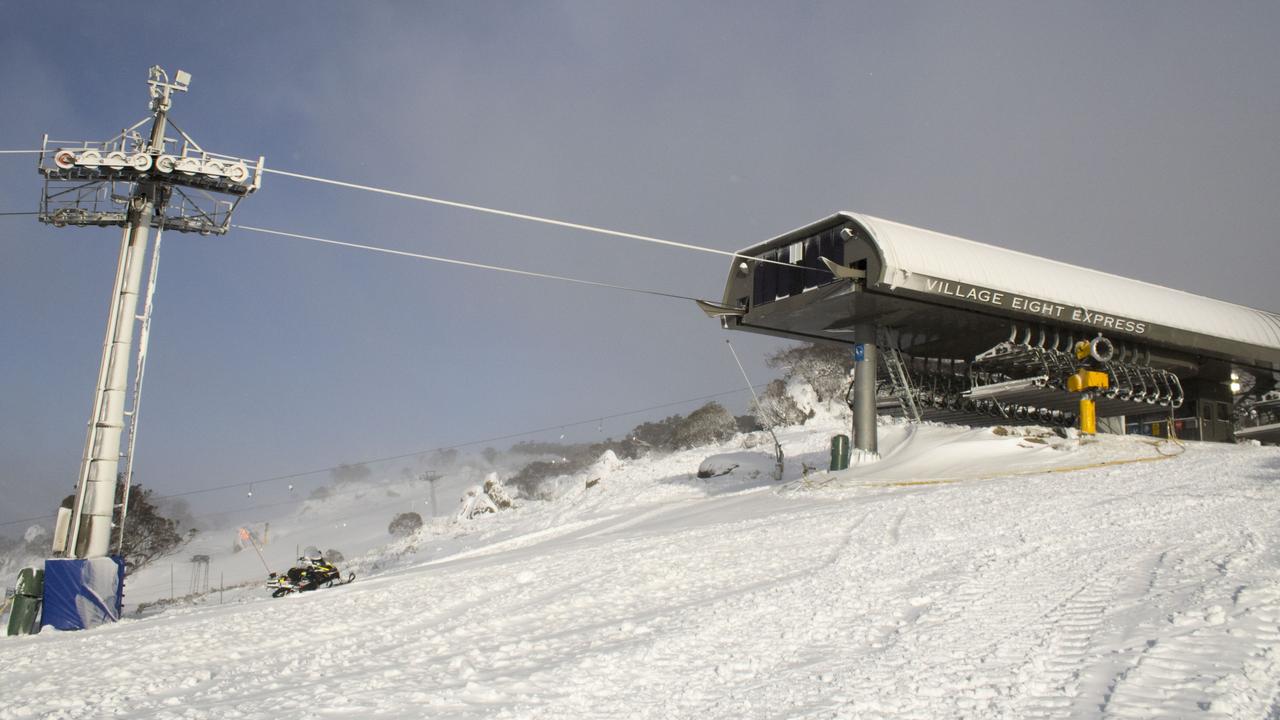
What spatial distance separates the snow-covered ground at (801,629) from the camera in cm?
626

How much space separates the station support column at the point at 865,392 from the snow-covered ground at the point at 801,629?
28.8ft

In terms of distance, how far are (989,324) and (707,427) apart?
3775 centimetres

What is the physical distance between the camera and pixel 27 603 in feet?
51.5

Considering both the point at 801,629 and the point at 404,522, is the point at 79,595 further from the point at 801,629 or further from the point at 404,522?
the point at 404,522

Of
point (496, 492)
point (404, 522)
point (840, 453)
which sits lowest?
point (404, 522)

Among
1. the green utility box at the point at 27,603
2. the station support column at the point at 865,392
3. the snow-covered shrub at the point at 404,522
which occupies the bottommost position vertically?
the snow-covered shrub at the point at 404,522

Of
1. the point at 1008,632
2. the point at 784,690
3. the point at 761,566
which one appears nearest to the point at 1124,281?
the point at 761,566

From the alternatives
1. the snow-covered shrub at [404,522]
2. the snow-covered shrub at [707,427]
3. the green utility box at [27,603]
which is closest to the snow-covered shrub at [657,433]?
the snow-covered shrub at [707,427]

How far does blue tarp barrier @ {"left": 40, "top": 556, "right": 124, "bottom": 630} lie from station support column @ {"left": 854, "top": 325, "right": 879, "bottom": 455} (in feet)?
63.7

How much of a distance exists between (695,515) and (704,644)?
13.6 meters

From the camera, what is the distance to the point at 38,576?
16.1m

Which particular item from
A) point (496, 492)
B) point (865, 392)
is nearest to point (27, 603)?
point (865, 392)

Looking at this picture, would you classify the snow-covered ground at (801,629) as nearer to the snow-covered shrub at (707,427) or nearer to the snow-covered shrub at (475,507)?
the snow-covered shrub at (475,507)

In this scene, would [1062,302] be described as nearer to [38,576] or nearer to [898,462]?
[898,462]
